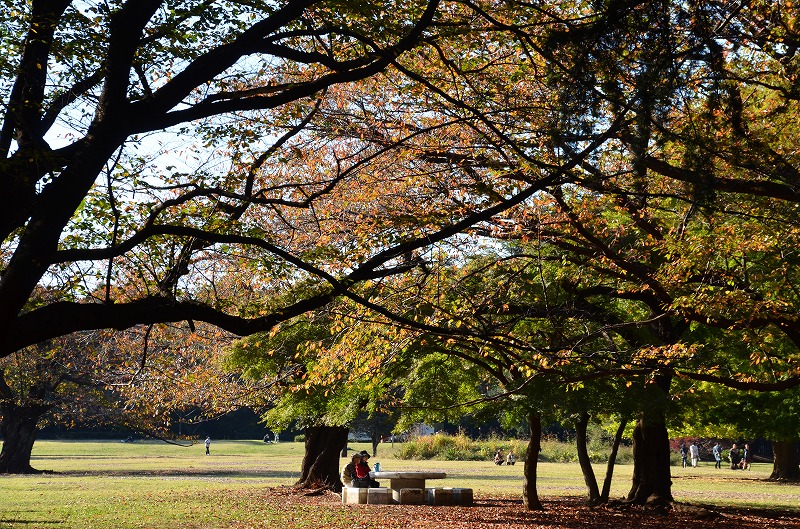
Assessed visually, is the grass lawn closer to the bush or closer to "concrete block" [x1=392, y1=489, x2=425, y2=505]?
"concrete block" [x1=392, y1=489, x2=425, y2=505]

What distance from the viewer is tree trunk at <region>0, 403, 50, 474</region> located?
3616cm

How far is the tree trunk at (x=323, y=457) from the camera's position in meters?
26.4

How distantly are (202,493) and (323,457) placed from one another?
3.84 metres

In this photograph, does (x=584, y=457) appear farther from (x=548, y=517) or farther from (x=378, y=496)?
(x=378, y=496)

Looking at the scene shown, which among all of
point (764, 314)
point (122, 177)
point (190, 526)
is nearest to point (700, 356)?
point (764, 314)

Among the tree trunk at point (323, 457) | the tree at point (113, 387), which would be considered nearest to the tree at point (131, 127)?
the tree at point (113, 387)

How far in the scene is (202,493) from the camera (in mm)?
24922

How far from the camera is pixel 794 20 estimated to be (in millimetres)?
11492

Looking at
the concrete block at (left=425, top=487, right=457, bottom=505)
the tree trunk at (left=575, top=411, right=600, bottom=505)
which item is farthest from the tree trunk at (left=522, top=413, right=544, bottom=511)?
the concrete block at (left=425, top=487, right=457, bottom=505)

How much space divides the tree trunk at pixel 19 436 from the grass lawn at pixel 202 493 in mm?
1671

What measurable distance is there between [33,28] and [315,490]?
742 inches

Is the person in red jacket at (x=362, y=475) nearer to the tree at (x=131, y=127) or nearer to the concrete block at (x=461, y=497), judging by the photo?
the concrete block at (x=461, y=497)

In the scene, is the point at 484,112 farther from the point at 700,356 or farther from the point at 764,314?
the point at 700,356

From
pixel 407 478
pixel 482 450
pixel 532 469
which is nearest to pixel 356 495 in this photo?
pixel 407 478
